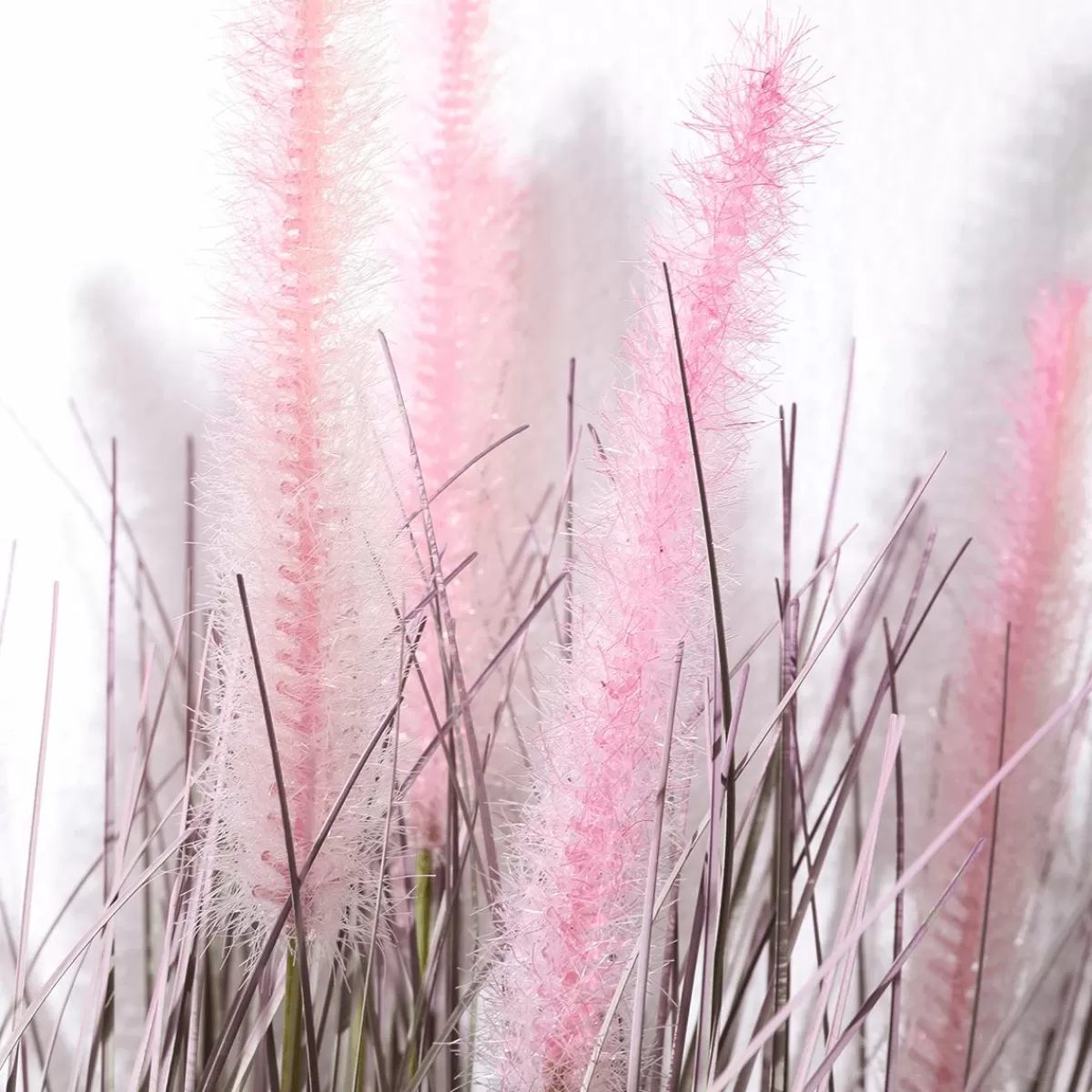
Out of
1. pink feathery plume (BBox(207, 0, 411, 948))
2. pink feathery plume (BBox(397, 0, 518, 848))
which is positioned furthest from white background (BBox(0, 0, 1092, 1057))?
pink feathery plume (BBox(207, 0, 411, 948))

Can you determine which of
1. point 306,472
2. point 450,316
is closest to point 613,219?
point 450,316

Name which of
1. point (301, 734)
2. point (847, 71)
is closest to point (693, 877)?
point (301, 734)

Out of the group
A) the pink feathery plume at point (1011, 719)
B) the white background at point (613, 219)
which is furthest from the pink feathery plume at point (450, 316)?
the pink feathery plume at point (1011, 719)

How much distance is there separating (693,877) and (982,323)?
0.28m

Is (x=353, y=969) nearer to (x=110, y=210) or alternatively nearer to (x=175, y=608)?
(x=175, y=608)

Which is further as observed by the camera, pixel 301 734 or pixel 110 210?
pixel 110 210

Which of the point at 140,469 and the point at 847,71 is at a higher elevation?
the point at 847,71

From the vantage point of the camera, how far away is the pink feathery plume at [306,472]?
10.1 inches

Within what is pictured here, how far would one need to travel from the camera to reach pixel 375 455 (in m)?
0.30

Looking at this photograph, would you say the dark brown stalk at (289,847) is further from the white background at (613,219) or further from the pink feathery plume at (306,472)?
the white background at (613,219)

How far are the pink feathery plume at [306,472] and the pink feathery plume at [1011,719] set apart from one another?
0.80 ft

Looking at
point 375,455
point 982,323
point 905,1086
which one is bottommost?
point 905,1086

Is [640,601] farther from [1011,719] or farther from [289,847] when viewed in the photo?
[1011,719]

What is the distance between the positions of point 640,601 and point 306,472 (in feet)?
0.32
